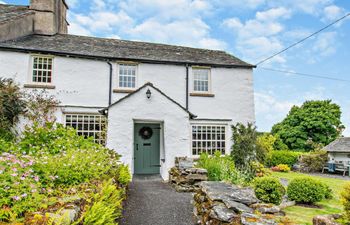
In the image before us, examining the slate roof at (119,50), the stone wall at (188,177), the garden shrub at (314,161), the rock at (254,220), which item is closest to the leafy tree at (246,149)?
the stone wall at (188,177)

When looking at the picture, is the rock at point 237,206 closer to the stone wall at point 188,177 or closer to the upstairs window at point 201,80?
the stone wall at point 188,177

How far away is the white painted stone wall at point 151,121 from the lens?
Result: 10.2m

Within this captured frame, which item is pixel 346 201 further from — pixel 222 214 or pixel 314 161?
pixel 314 161

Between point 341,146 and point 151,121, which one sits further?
point 341,146

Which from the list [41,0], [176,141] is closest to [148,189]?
[176,141]

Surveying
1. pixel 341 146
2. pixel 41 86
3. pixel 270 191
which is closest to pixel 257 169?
pixel 270 191

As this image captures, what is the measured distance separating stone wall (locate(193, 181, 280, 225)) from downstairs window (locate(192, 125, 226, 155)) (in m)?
7.09

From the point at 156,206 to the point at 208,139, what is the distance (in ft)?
22.5

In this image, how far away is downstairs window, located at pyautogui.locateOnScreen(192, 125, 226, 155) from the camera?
12836 millimetres

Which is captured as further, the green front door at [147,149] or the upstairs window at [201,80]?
the upstairs window at [201,80]

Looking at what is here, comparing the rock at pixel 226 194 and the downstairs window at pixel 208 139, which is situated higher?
the downstairs window at pixel 208 139

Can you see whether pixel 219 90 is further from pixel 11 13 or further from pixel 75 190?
pixel 11 13

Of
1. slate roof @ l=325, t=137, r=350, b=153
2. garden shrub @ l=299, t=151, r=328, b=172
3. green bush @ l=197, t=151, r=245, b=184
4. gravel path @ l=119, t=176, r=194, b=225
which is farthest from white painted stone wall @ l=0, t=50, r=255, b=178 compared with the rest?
slate roof @ l=325, t=137, r=350, b=153

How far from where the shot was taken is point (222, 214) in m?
4.11
